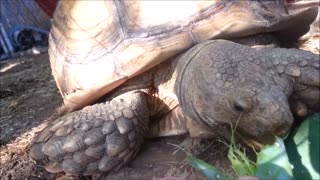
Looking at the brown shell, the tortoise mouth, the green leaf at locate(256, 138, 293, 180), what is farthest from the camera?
the brown shell

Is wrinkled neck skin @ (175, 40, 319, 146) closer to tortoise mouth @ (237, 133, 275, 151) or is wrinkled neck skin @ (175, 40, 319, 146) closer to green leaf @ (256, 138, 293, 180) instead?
tortoise mouth @ (237, 133, 275, 151)

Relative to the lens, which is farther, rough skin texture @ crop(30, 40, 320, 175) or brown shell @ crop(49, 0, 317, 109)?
brown shell @ crop(49, 0, 317, 109)

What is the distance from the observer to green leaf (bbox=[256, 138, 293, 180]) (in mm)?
1438

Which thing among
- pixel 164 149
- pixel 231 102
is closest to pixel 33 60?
pixel 164 149

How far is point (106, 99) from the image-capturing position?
2.66 metres

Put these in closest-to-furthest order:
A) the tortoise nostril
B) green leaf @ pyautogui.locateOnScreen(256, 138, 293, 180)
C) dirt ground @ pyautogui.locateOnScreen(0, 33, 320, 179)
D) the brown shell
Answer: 1. green leaf @ pyautogui.locateOnScreen(256, 138, 293, 180)
2. the tortoise nostril
3. dirt ground @ pyautogui.locateOnScreen(0, 33, 320, 179)
4. the brown shell

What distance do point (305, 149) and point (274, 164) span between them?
8.2 inches

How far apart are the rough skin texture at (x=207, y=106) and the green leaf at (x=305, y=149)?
56mm

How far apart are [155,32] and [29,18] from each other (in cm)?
443

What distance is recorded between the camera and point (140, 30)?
7.93 ft

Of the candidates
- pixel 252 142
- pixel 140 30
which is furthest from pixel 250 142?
pixel 140 30

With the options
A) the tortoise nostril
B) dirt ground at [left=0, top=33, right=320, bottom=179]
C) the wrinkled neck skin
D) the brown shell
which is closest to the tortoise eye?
the wrinkled neck skin

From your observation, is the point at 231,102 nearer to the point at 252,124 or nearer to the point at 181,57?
the point at 252,124

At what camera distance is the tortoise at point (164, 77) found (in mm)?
1880
